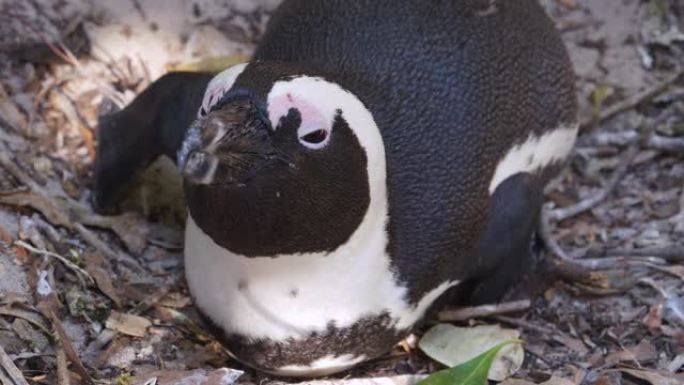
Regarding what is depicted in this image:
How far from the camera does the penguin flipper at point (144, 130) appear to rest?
324 cm

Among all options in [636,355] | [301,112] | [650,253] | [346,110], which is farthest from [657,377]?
[301,112]

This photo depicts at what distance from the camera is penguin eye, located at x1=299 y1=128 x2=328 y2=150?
2.40 meters

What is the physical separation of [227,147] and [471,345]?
120 centimetres

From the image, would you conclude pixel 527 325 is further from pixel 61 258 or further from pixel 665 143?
pixel 61 258

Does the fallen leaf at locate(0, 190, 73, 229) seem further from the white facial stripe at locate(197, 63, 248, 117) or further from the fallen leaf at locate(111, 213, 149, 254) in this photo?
the white facial stripe at locate(197, 63, 248, 117)

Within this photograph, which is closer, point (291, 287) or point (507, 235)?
point (291, 287)

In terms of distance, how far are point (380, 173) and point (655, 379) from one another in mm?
955

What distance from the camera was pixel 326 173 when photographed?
244cm

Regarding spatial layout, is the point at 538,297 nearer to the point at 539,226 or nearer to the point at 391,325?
the point at 539,226

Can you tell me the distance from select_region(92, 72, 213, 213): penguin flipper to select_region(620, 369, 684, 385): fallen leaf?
1.42 metres

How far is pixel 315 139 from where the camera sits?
2424 mm

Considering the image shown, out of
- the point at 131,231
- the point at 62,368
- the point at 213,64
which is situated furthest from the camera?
the point at 213,64

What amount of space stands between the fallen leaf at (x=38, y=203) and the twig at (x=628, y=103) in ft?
6.74

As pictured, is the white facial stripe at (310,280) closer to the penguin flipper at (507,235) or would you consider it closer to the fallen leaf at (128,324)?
the fallen leaf at (128,324)
